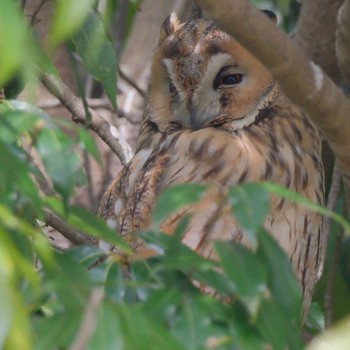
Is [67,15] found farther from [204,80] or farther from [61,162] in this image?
[204,80]

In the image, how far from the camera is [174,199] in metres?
1.04

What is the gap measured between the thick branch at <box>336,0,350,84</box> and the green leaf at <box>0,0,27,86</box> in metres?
1.11

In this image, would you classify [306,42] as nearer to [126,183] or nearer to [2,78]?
[126,183]

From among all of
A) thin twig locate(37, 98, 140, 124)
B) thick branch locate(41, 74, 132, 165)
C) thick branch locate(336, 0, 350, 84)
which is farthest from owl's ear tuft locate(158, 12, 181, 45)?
thin twig locate(37, 98, 140, 124)

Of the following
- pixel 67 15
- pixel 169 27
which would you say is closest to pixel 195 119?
pixel 169 27

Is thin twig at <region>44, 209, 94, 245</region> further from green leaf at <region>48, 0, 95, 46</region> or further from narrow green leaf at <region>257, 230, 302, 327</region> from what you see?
green leaf at <region>48, 0, 95, 46</region>

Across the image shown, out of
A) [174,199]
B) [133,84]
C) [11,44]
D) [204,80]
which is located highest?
[11,44]

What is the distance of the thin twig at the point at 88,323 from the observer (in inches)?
35.9

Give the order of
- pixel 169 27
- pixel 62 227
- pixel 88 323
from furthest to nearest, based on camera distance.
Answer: pixel 169 27
pixel 62 227
pixel 88 323

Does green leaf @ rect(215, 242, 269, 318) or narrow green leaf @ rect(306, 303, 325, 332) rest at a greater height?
green leaf @ rect(215, 242, 269, 318)

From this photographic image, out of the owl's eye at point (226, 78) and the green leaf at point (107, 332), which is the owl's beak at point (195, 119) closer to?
the owl's eye at point (226, 78)

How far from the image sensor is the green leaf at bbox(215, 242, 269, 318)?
1025 mm

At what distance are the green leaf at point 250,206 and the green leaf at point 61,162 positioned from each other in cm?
20

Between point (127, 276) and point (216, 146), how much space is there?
91 centimetres
